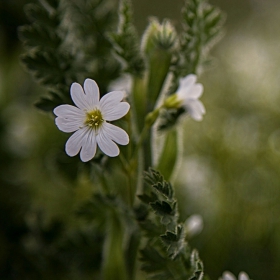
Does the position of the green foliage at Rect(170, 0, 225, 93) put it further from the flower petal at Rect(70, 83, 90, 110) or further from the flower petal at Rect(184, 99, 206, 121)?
the flower petal at Rect(70, 83, 90, 110)

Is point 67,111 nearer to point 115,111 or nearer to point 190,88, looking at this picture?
point 115,111

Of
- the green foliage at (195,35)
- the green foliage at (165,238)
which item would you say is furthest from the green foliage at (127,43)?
the green foliage at (165,238)

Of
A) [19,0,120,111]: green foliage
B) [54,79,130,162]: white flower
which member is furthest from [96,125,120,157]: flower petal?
[19,0,120,111]: green foliage

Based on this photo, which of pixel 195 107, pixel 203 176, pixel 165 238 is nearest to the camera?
pixel 165 238

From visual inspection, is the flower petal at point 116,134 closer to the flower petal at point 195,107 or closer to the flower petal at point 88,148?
the flower petal at point 88,148

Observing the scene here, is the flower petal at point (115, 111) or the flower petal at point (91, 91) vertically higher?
the flower petal at point (91, 91)

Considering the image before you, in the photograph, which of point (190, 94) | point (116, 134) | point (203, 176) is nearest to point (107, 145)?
point (116, 134)

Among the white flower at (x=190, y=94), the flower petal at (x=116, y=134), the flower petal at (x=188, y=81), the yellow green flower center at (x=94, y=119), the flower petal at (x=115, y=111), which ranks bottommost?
the flower petal at (x=116, y=134)
